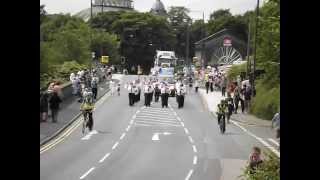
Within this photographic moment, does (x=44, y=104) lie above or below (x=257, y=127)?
above

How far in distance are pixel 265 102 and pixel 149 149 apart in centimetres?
636

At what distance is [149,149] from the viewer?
22.4 meters

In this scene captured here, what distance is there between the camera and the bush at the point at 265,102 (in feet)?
84.2

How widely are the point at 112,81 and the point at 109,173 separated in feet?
115

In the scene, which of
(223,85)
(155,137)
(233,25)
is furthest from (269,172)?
(233,25)

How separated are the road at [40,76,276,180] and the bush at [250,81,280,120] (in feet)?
4.23

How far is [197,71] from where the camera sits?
44.5 metres

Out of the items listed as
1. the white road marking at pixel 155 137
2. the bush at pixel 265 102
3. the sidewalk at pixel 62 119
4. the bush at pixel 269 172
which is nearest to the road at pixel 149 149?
the white road marking at pixel 155 137

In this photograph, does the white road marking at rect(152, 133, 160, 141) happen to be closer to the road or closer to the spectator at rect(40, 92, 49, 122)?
the road

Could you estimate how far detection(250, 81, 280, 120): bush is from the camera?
2566 cm

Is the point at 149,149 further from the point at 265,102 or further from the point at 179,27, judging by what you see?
the point at 179,27

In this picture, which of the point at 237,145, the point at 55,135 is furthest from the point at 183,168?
the point at 55,135

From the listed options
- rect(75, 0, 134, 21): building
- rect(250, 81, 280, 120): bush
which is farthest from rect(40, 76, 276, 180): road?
rect(75, 0, 134, 21): building
